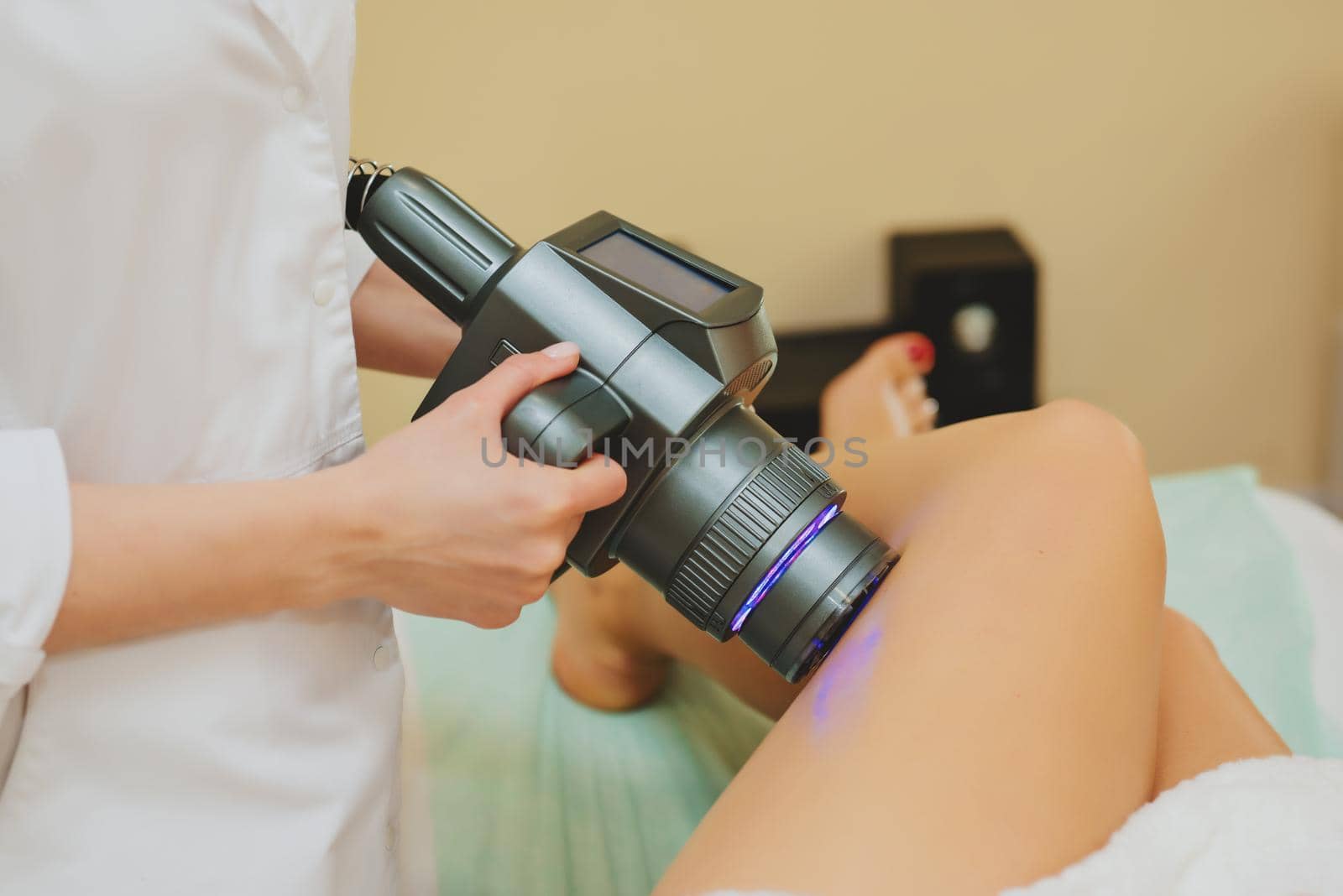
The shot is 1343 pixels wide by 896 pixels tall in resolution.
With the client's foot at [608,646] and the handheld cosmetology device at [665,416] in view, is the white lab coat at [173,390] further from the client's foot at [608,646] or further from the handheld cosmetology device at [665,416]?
the client's foot at [608,646]

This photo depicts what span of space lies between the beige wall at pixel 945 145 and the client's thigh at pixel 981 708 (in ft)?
3.92

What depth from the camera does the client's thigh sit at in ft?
1.63

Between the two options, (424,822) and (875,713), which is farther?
(424,822)

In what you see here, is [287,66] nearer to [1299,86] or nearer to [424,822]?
[424,822]

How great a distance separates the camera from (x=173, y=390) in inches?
22.1

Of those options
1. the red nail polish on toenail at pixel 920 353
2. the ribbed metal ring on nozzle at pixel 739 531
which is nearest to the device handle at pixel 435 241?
the ribbed metal ring on nozzle at pixel 739 531

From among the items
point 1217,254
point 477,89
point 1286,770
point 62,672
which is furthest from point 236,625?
point 1217,254

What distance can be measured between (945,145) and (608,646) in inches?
47.4

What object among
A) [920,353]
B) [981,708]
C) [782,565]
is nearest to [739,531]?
[782,565]

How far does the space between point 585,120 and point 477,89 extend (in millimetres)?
166

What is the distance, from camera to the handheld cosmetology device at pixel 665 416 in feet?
1.87

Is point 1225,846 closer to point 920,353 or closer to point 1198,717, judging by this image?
point 1198,717

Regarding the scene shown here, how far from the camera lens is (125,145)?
0.52m

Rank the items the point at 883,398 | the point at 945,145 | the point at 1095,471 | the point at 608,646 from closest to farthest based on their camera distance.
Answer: the point at 1095,471, the point at 608,646, the point at 883,398, the point at 945,145
